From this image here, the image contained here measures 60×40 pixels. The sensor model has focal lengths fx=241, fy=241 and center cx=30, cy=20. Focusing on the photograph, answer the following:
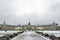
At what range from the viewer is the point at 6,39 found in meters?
46.6
